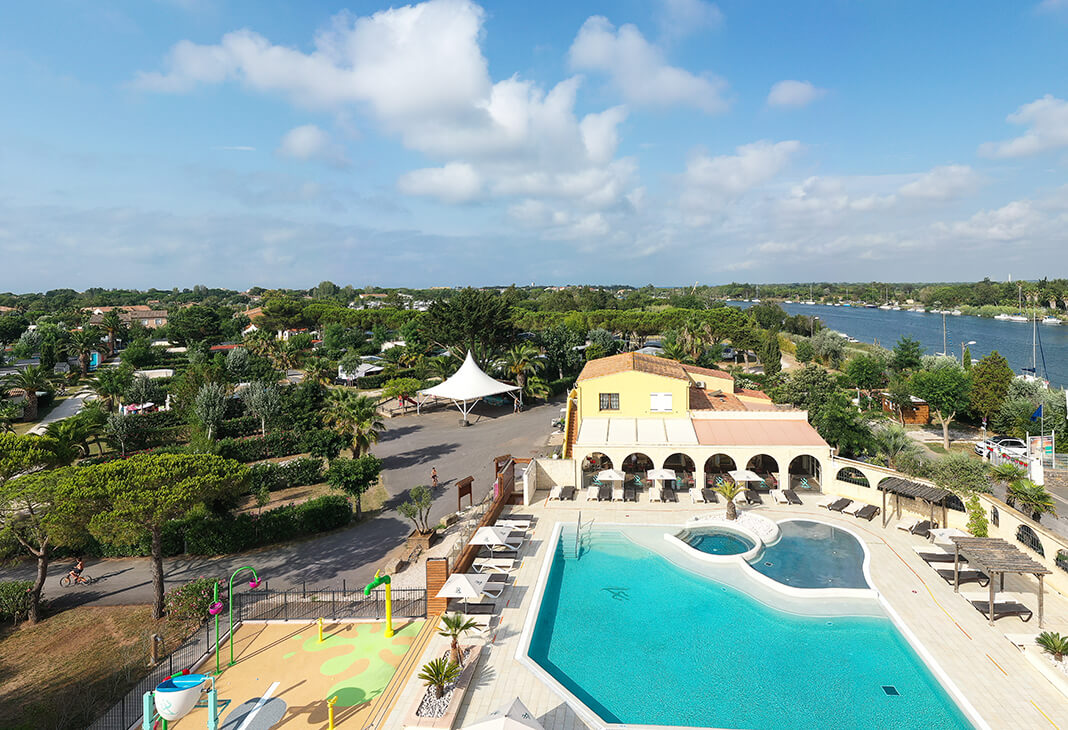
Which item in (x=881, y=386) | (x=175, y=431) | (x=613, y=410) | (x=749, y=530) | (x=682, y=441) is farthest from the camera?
(x=881, y=386)

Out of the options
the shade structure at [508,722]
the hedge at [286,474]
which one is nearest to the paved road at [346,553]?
the hedge at [286,474]

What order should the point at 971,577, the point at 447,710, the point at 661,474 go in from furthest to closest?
the point at 661,474 < the point at 971,577 < the point at 447,710

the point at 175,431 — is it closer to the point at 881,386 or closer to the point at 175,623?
the point at 175,623

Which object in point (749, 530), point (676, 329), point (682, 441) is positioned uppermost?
point (676, 329)

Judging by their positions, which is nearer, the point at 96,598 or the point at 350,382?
the point at 96,598

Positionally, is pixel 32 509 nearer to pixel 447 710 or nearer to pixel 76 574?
pixel 76 574

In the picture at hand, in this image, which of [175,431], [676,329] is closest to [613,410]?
[175,431]

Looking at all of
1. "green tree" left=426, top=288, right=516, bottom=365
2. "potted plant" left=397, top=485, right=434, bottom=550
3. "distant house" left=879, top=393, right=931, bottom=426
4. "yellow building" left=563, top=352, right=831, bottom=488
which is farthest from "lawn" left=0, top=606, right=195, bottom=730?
"distant house" left=879, top=393, right=931, bottom=426

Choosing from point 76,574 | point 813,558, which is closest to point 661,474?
point 813,558
